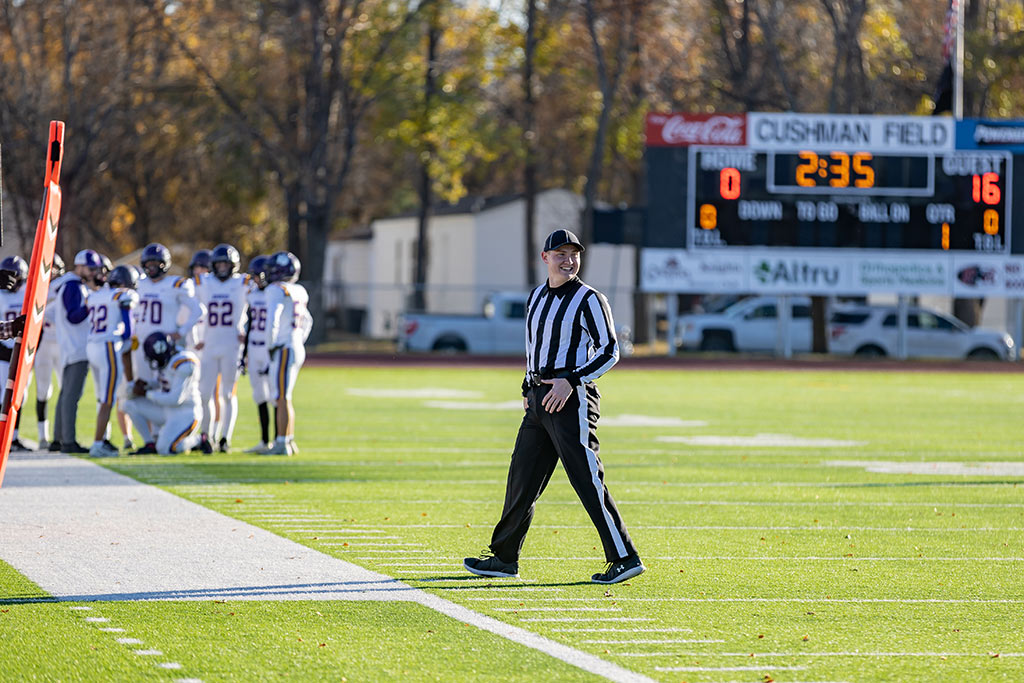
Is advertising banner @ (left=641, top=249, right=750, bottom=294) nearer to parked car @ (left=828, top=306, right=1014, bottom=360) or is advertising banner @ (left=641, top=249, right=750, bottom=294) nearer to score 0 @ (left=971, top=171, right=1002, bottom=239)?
score 0 @ (left=971, top=171, right=1002, bottom=239)

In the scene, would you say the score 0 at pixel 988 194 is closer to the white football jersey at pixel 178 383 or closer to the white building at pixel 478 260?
the white building at pixel 478 260

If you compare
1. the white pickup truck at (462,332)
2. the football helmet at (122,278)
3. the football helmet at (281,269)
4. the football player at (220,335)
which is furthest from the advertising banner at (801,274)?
the football helmet at (122,278)

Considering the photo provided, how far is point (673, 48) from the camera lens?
44719 millimetres

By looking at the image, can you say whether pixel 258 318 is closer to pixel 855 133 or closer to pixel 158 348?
pixel 158 348

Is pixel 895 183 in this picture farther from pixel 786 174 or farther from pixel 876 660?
pixel 876 660

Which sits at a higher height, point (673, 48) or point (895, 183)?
point (673, 48)

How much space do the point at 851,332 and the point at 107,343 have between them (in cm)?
2687

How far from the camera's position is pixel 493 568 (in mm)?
7934

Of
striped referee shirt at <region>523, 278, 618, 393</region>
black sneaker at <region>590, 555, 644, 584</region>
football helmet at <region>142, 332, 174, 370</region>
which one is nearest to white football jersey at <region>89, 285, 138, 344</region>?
football helmet at <region>142, 332, 174, 370</region>

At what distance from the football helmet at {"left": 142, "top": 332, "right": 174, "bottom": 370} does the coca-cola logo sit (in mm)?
17947

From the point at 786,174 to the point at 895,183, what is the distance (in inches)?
86.2

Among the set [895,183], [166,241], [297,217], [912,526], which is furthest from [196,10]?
[912,526]

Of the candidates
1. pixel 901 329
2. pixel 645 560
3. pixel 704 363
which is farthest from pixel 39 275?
pixel 901 329

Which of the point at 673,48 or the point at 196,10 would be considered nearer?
the point at 196,10
